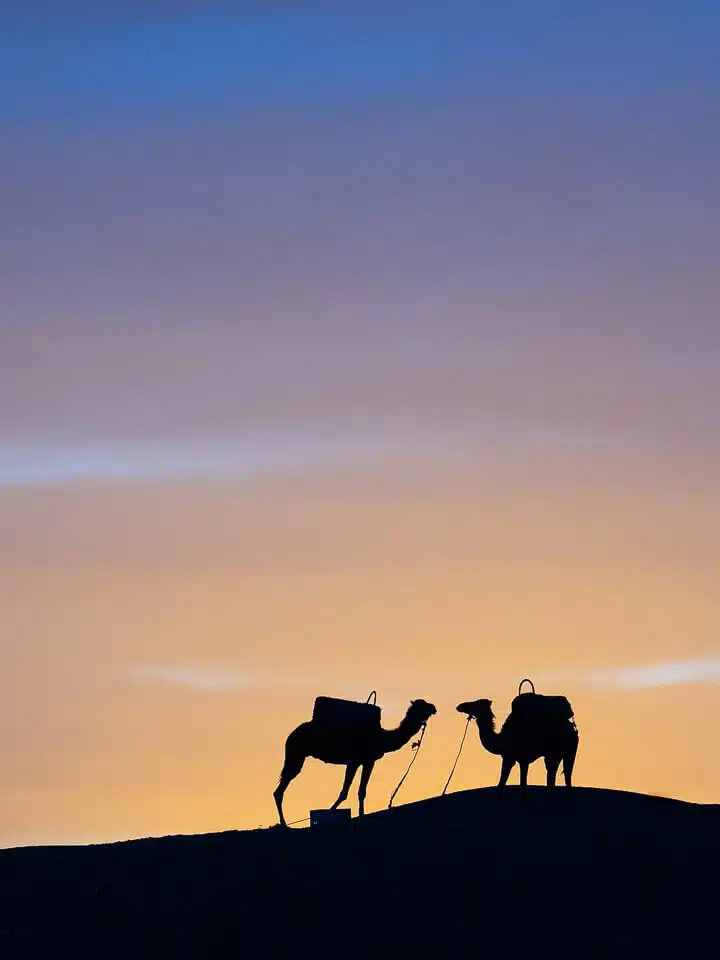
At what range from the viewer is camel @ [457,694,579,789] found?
38.1 meters

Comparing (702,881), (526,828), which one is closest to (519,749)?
(526,828)

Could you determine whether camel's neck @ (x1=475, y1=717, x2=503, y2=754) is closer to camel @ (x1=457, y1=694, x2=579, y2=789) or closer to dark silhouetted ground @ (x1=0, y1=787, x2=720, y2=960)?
camel @ (x1=457, y1=694, x2=579, y2=789)

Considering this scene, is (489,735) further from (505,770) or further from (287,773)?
(287,773)

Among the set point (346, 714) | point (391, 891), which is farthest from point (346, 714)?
point (391, 891)

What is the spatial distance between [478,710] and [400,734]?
1638 mm

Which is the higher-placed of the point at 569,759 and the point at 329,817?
the point at 569,759

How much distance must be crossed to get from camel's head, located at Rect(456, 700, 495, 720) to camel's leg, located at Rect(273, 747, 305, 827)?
3.22 meters

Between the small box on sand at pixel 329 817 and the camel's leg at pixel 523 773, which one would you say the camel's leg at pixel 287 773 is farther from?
the camel's leg at pixel 523 773

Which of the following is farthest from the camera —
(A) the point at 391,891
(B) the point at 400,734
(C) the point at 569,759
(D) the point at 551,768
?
(B) the point at 400,734

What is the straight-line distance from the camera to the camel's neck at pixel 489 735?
3872 cm

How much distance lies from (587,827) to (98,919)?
8.73m

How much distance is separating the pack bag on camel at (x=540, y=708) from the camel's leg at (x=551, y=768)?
78 centimetres

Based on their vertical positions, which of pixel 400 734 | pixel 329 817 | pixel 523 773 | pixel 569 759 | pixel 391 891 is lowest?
pixel 391 891

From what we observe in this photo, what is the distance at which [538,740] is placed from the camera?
125 ft
